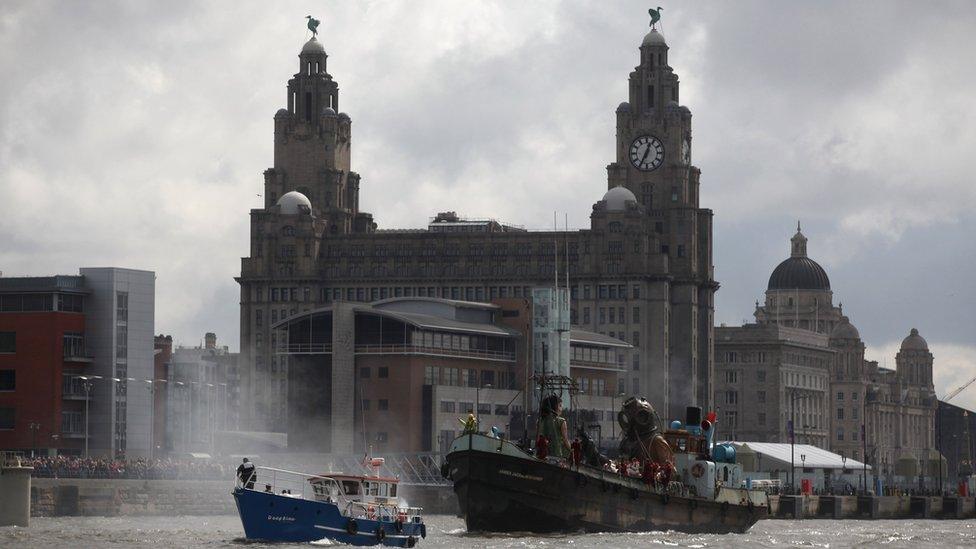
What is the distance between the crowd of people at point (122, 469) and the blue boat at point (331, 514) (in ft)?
155

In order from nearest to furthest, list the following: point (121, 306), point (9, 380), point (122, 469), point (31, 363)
→ point (122, 469) < point (31, 363) < point (9, 380) < point (121, 306)

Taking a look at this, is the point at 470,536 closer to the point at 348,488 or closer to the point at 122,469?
the point at 348,488

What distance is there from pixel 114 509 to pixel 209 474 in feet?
54.5

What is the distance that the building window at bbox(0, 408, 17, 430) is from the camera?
188000 millimetres

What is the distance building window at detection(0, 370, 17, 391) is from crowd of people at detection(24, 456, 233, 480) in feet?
25.3

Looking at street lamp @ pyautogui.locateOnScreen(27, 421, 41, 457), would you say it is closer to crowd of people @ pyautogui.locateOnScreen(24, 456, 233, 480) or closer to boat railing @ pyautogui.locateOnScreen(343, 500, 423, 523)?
crowd of people @ pyautogui.locateOnScreen(24, 456, 233, 480)

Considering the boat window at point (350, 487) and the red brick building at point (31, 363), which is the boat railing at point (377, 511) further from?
the red brick building at point (31, 363)

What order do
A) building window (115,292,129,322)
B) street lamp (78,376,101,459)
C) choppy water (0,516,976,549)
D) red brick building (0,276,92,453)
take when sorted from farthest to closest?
building window (115,292,129,322) < red brick building (0,276,92,453) < street lamp (78,376,101,459) < choppy water (0,516,976,549)

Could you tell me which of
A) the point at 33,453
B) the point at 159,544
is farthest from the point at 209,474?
the point at 159,544

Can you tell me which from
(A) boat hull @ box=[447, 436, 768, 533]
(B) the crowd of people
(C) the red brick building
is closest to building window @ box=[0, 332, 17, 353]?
(C) the red brick building

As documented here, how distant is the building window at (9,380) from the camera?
188 meters

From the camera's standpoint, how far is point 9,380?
188 m

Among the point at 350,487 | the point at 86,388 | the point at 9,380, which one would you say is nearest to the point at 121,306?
the point at 86,388

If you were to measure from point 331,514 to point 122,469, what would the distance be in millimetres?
58669
